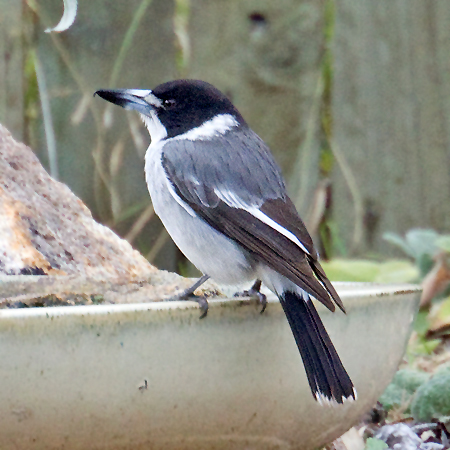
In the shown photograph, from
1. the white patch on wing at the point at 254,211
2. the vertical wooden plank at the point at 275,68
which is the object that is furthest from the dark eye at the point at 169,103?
the vertical wooden plank at the point at 275,68

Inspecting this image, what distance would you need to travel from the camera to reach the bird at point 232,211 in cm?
139

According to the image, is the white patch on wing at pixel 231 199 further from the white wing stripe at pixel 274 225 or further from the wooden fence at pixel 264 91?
the wooden fence at pixel 264 91

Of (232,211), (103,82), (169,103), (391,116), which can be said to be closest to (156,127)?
(169,103)

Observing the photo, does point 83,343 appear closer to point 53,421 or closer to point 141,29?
point 53,421

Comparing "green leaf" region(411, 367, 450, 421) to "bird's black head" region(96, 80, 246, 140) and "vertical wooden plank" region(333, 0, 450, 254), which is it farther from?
"vertical wooden plank" region(333, 0, 450, 254)

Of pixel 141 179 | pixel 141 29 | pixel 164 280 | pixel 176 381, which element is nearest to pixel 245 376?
pixel 176 381

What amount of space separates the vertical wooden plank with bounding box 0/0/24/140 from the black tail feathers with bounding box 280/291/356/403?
7.30 ft

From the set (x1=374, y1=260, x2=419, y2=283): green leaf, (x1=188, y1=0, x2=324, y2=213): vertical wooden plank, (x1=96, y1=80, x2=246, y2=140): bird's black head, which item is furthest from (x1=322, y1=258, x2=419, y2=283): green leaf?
(x1=96, y1=80, x2=246, y2=140): bird's black head

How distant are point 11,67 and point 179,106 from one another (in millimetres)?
1359

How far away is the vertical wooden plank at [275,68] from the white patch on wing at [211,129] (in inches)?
47.3

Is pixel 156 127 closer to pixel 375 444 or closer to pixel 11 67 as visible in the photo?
pixel 375 444

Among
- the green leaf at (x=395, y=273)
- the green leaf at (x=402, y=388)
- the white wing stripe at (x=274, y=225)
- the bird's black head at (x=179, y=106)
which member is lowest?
the green leaf at (x=395, y=273)

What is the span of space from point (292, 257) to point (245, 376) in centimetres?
35

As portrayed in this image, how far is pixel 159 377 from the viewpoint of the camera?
124 centimetres
